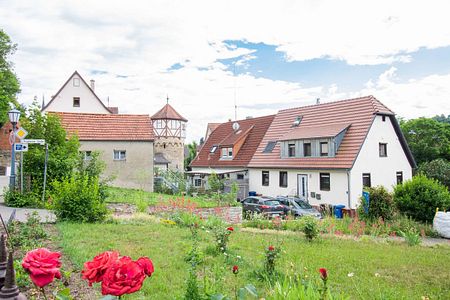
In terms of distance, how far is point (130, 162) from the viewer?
30547 mm

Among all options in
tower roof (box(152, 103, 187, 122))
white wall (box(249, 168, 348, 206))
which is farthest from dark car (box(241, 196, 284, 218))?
tower roof (box(152, 103, 187, 122))

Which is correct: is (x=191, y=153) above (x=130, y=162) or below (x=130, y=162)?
above

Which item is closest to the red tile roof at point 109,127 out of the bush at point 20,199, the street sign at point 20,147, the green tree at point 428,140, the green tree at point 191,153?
the bush at point 20,199

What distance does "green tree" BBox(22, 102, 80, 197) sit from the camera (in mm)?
17297

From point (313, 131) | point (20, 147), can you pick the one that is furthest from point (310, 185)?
point (20, 147)

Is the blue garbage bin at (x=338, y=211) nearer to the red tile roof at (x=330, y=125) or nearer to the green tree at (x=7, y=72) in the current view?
the red tile roof at (x=330, y=125)

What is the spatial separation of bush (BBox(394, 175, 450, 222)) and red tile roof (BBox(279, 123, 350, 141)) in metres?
8.82

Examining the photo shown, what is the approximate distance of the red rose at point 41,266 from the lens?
2.30 metres

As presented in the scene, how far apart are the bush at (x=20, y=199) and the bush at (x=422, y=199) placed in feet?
59.9

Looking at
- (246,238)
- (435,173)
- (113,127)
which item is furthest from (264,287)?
(435,173)

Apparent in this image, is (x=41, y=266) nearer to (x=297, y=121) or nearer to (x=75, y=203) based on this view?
(x=75, y=203)

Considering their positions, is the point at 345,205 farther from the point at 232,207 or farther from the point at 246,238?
the point at 246,238

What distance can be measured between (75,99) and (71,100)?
462mm

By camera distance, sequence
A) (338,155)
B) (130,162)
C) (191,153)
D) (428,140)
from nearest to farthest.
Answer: (338,155) → (130,162) → (428,140) → (191,153)
